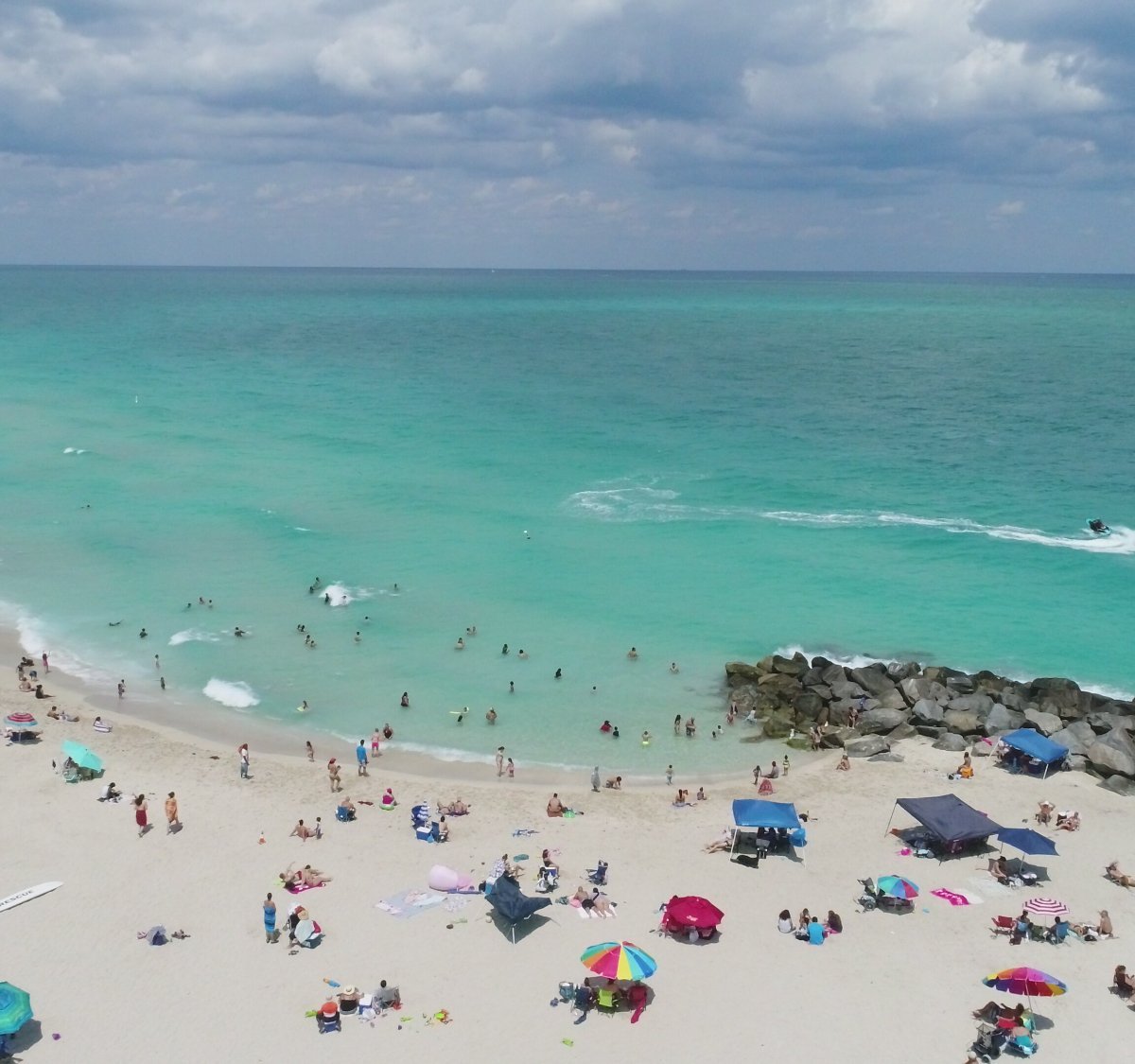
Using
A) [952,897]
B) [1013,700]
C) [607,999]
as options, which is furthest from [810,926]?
[1013,700]

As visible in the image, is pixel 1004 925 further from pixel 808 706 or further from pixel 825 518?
pixel 825 518

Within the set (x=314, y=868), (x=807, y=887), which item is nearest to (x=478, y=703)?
(x=314, y=868)

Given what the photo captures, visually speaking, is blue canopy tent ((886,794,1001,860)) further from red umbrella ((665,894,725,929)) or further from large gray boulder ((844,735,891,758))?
red umbrella ((665,894,725,929))

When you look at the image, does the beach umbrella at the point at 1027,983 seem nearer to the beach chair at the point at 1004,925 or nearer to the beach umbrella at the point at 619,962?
the beach chair at the point at 1004,925

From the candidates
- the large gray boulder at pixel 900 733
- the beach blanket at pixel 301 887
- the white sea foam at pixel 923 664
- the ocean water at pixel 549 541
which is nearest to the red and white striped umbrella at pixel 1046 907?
the large gray boulder at pixel 900 733

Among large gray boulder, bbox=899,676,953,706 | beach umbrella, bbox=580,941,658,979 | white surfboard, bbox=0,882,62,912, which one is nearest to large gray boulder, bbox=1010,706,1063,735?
large gray boulder, bbox=899,676,953,706
